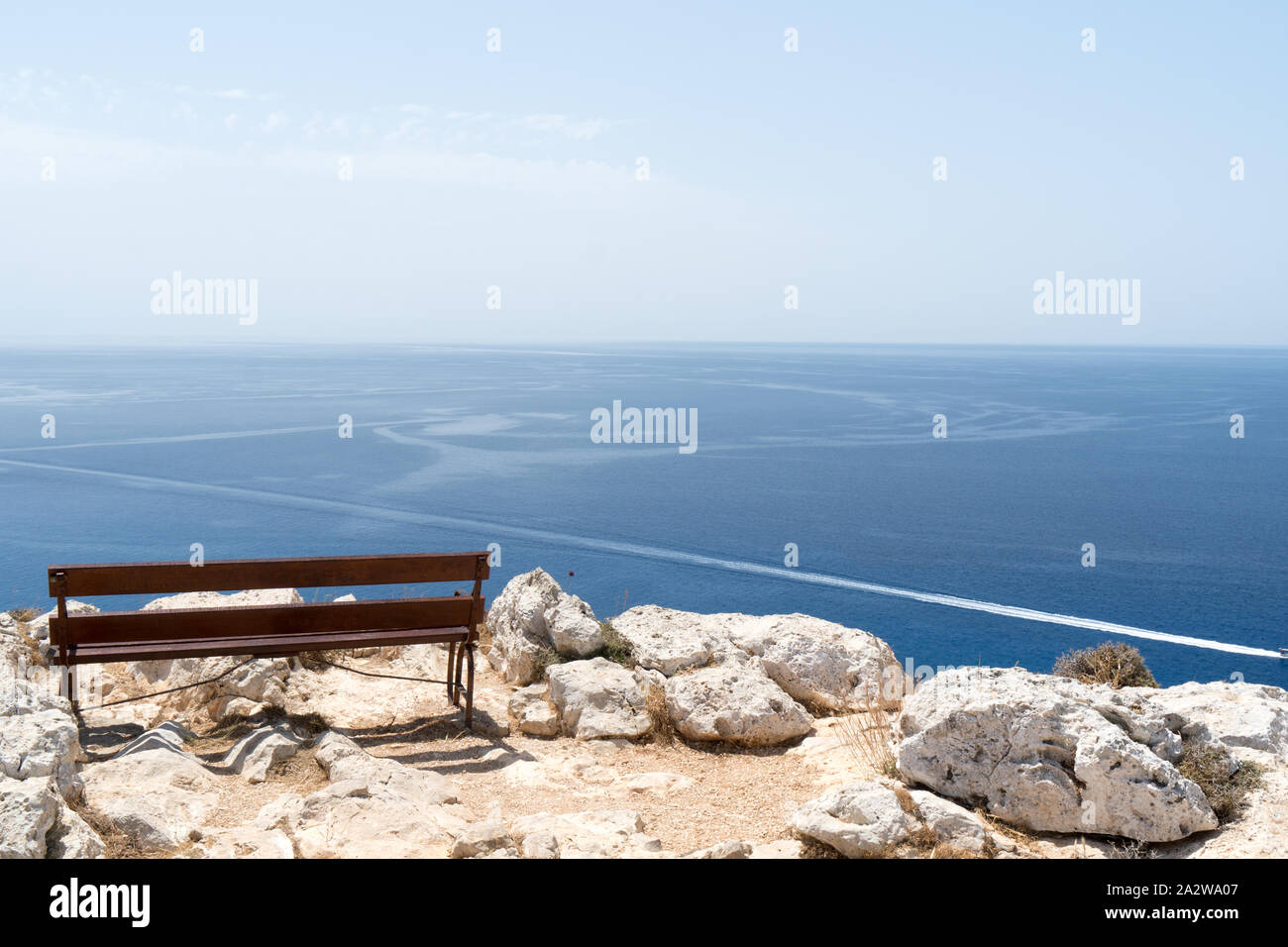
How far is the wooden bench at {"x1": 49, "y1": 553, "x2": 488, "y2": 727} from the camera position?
22.0 ft

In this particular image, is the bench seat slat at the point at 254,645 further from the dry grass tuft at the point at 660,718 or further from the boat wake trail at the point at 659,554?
the boat wake trail at the point at 659,554

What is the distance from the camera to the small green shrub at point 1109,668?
358 inches

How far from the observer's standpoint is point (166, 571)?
22.4 ft

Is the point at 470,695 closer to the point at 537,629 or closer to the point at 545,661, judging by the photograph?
the point at 545,661

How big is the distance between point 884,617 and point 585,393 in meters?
80.1

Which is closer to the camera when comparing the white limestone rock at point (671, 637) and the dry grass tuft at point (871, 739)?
the dry grass tuft at point (871, 739)

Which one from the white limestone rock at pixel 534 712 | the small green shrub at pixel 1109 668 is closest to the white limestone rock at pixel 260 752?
the white limestone rock at pixel 534 712

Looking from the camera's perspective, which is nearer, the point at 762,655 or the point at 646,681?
the point at 646,681

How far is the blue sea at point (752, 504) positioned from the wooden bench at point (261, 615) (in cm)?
1325

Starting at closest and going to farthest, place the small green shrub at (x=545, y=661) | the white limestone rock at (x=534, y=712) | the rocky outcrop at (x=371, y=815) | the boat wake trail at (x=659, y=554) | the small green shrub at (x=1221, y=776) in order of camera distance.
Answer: the rocky outcrop at (x=371, y=815)
the small green shrub at (x=1221, y=776)
the white limestone rock at (x=534, y=712)
the small green shrub at (x=545, y=661)
the boat wake trail at (x=659, y=554)

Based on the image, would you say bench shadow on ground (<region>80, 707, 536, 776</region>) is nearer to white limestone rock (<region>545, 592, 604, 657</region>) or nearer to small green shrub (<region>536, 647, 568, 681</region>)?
small green shrub (<region>536, 647, 568, 681</region>)

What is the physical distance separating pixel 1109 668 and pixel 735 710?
164 inches
